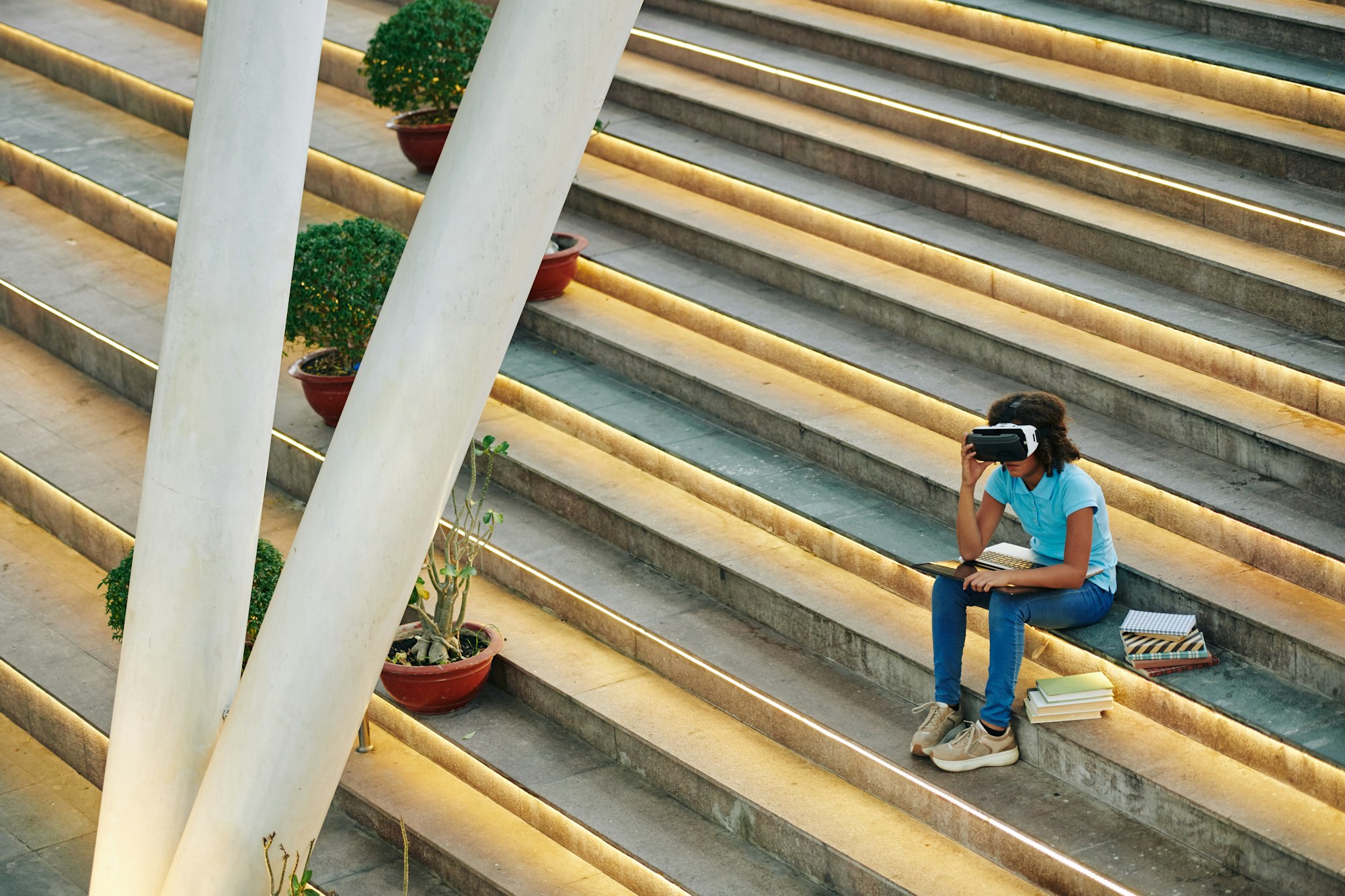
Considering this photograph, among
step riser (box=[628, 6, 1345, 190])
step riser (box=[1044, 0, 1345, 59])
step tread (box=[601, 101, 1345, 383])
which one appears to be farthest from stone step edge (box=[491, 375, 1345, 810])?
step riser (box=[1044, 0, 1345, 59])

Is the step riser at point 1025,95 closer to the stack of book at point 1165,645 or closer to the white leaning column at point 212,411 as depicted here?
the stack of book at point 1165,645

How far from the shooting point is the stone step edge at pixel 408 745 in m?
4.99

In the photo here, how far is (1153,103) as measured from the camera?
6906 mm

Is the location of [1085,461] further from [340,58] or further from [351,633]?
[340,58]

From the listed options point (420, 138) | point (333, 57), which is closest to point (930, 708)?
point (420, 138)

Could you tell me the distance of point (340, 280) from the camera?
6.41m

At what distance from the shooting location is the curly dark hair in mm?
4871

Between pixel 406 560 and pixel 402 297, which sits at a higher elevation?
pixel 402 297

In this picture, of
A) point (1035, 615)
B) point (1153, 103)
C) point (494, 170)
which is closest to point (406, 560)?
point (494, 170)

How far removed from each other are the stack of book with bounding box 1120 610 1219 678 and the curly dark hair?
1.75 ft

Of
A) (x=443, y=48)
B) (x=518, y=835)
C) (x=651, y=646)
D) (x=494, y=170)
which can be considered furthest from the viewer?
(x=443, y=48)

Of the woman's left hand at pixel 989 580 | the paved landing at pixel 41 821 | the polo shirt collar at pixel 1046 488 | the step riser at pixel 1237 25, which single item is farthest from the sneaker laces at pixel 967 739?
the step riser at pixel 1237 25

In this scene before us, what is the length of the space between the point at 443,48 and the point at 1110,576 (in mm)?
4344

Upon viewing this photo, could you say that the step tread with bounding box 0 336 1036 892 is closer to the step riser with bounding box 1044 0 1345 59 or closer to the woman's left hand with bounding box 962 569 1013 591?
the woman's left hand with bounding box 962 569 1013 591
